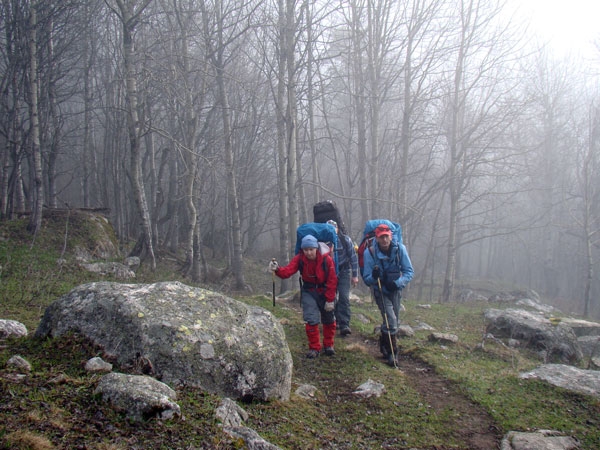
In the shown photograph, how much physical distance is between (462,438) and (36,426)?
3751 millimetres

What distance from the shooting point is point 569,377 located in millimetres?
5770

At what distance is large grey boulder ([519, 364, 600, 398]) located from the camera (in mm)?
5407

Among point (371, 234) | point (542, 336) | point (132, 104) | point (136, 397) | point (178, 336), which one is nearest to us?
point (136, 397)

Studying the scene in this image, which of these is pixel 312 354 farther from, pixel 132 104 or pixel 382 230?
pixel 132 104

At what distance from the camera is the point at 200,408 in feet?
11.5

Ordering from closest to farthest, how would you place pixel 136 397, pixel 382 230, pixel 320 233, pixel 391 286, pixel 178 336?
pixel 136 397, pixel 178 336, pixel 382 230, pixel 391 286, pixel 320 233

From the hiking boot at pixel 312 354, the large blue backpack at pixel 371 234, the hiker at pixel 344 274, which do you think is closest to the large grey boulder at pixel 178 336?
the hiking boot at pixel 312 354

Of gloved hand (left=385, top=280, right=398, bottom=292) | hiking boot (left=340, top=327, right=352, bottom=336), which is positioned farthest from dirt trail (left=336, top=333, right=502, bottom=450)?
gloved hand (left=385, top=280, right=398, bottom=292)

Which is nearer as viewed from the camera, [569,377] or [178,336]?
[178,336]

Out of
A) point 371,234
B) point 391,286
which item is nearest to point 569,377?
point 391,286

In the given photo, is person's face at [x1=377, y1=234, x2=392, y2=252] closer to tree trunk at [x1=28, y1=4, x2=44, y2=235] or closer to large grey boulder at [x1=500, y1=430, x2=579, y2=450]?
large grey boulder at [x1=500, y1=430, x2=579, y2=450]

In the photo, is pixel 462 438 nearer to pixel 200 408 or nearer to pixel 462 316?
pixel 200 408

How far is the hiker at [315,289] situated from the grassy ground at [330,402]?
306 millimetres

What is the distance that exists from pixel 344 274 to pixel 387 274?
125 cm
